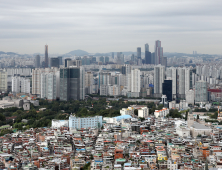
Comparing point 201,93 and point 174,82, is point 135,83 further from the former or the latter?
point 201,93

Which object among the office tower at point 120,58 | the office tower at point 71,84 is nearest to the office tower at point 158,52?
the office tower at point 120,58

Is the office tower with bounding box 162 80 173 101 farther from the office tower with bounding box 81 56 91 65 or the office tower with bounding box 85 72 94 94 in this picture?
the office tower with bounding box 81 56 91 65

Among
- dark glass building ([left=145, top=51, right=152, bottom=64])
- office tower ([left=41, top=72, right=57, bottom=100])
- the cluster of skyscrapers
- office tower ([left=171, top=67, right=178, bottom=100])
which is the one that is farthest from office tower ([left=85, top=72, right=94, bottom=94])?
dark glass building ([left=145, top=51, right=152, bottom=64])

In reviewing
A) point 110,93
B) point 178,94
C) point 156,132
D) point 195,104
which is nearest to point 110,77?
point 110,93

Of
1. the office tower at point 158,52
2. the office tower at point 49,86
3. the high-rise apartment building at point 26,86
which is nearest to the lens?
the office tower at point 49,86

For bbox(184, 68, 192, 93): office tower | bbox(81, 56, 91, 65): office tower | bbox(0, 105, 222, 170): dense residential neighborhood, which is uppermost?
bbox(81, 56, 91, 65): office tower

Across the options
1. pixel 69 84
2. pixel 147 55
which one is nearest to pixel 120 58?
pixel 147 55

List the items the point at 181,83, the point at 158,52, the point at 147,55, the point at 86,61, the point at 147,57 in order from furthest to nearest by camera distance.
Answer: the point at 86,61 → the point at 147,55 → the point at 147,57 → the point at 158,52 → the point at 181,83

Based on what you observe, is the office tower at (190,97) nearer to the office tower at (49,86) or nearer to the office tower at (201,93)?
the office tower at (201,93)
